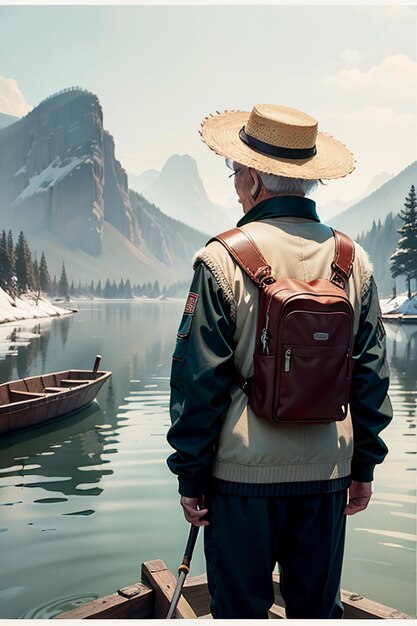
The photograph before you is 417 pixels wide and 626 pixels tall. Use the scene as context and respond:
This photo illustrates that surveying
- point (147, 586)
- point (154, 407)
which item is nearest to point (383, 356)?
point (147, 586)

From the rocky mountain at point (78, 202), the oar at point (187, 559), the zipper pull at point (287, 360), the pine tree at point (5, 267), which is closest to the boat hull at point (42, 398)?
the oar at point (187, 559)

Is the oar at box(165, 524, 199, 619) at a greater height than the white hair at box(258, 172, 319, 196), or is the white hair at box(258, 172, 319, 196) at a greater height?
the white hair at box(258, 172, 319, 196)

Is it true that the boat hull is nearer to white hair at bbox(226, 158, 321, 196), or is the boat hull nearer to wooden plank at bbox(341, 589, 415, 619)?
wooden plank at bbox(341, 589, 415, 619)

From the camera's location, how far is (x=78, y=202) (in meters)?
131

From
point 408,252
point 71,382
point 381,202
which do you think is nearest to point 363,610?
point 71,382

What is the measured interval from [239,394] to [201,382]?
0.13m

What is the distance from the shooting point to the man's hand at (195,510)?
1.76 meters

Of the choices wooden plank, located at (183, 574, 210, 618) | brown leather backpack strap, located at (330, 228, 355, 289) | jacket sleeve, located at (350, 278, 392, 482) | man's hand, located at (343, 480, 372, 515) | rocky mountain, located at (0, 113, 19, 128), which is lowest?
wooden plank, located at (183, 574, 210, 618)

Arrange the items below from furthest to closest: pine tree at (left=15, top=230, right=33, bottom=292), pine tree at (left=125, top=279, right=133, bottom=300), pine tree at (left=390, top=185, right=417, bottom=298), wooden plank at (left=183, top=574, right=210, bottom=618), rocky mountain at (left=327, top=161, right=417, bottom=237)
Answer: rocky mountain at (left=327, top=161, right=417, bottom=237) < pine tree at (left=125, top=279, right=133, bottom=300) < pine tree at (left=15, top=230, right=33, bottom=292) < pine tree at (left=390, top=185, right=417, bottom=298) < wooden plank at (left=183, top=574, right=210, bottom=618)

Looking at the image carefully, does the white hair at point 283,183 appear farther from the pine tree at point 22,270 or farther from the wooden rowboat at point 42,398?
the pine tree at point 22,270

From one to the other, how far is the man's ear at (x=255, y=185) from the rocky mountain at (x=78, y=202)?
11674 centimetres

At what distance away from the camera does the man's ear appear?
1.89 metres

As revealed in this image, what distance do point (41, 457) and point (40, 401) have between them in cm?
84

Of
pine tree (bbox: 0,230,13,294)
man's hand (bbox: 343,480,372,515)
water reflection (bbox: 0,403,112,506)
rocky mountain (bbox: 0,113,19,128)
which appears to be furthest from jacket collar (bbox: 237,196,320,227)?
rocky mountain (bbox: 0,113,19,128)
